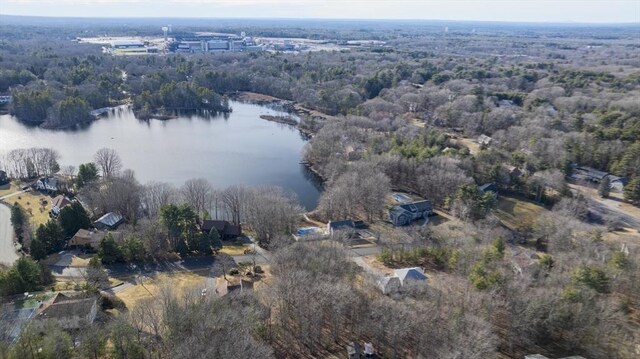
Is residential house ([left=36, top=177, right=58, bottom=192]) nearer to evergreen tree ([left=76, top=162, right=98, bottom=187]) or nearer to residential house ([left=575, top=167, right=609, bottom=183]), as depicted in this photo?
evergreen tree ([left=76, top=162, right=98, bottom=187])

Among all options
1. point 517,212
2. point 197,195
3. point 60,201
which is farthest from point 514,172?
point 60,201

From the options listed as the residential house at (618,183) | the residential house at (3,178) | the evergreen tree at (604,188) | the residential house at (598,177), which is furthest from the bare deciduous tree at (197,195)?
the residential house at (618,183)

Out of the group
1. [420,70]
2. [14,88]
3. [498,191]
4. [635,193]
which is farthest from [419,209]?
[14,88]

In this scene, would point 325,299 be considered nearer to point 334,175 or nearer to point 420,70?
point 334,175

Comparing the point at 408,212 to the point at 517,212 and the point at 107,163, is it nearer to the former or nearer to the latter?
the point at 517,212

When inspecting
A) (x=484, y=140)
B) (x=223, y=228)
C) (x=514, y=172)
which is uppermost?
(x=484, y=140)

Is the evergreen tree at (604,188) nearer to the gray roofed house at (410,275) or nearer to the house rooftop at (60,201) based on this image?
the gray roofed house at (410,275)
